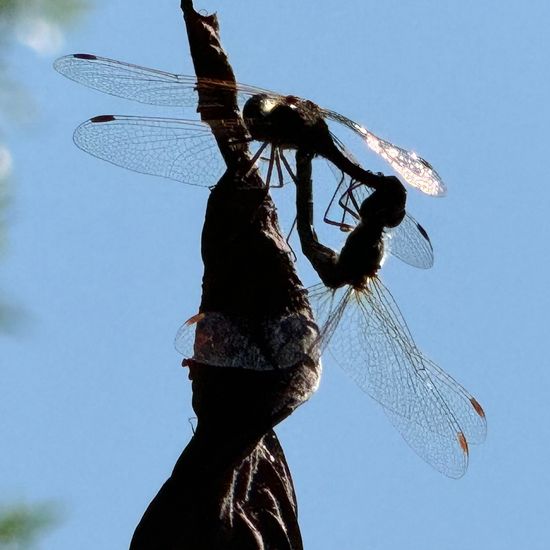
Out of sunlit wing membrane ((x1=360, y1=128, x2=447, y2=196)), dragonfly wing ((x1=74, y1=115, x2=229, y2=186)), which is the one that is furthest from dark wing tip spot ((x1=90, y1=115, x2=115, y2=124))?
sunlit wing membrane ((x1=360, y1=128, x2=447, y2=196))

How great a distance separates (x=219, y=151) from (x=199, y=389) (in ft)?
2.54

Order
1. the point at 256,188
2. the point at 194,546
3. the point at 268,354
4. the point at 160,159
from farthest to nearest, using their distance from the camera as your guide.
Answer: the point at 160,159 → the point at 256,188 → the point at 268,354 → the point at 194,546

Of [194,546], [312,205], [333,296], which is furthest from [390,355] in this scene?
[194,546]

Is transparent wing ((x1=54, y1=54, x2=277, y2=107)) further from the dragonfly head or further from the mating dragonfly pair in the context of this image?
the dragonfly head

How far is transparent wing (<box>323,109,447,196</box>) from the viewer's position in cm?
275

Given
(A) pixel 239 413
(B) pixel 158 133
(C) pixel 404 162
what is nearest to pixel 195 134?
(B) pixel 158 133

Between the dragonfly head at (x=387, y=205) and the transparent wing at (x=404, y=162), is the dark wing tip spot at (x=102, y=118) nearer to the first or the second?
the transparent wing at (x=404, y=162)

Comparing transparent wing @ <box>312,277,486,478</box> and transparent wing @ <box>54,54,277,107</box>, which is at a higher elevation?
transparent wing @ <box>54,54,277,107</box>

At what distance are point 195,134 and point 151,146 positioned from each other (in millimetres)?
135

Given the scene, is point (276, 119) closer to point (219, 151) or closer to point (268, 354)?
point (219, 151)

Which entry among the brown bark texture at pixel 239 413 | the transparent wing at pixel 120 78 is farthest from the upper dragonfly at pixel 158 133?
the brown bark texture at pixel 239 413

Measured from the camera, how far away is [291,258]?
2.30 m

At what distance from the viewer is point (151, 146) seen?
113 inches

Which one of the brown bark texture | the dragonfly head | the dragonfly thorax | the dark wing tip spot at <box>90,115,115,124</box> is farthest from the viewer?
the dark wing tip spot at <box>90,115,115,124</box>
